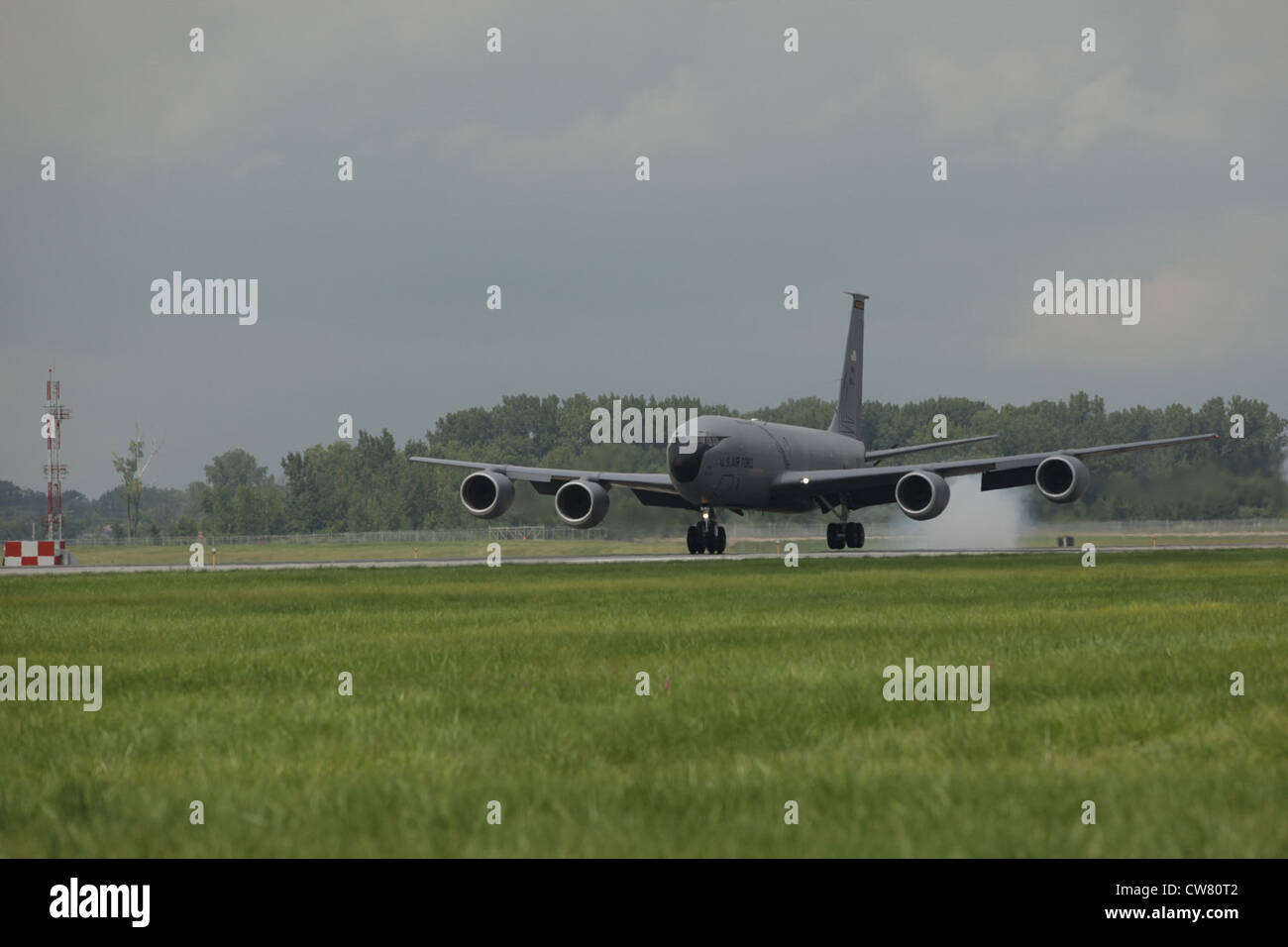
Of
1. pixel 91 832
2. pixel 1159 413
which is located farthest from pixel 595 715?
pixel 1159 413

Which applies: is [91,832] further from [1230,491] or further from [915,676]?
[1230,491]

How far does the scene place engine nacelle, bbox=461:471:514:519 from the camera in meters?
45.9

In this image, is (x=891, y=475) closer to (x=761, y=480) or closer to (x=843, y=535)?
(x=761, y=480)

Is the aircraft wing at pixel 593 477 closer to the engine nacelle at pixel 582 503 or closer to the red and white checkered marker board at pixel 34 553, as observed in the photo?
the engine nacelle at pixel 582 503

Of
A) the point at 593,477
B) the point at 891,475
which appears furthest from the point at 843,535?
the point at 593,477

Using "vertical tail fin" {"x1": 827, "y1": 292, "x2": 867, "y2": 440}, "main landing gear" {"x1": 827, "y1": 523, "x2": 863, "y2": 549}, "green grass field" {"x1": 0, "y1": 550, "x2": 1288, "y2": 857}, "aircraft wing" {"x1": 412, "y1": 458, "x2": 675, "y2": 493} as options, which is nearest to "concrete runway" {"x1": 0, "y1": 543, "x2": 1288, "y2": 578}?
Answer: "main landing gear" {"x1": 827, "y1": 523, "x2": 863, "y2": 549}

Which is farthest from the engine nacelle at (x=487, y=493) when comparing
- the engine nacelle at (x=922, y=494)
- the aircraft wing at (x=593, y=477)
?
the engine nacelle at (x=922, y=494)

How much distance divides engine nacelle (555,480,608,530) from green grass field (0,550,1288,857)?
95.3 feet

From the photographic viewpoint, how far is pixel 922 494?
4447 cm

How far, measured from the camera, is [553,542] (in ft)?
302

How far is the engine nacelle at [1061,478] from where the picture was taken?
42.0 meters

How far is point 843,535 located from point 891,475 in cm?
576

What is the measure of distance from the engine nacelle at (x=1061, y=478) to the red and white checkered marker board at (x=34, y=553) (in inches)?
1420
